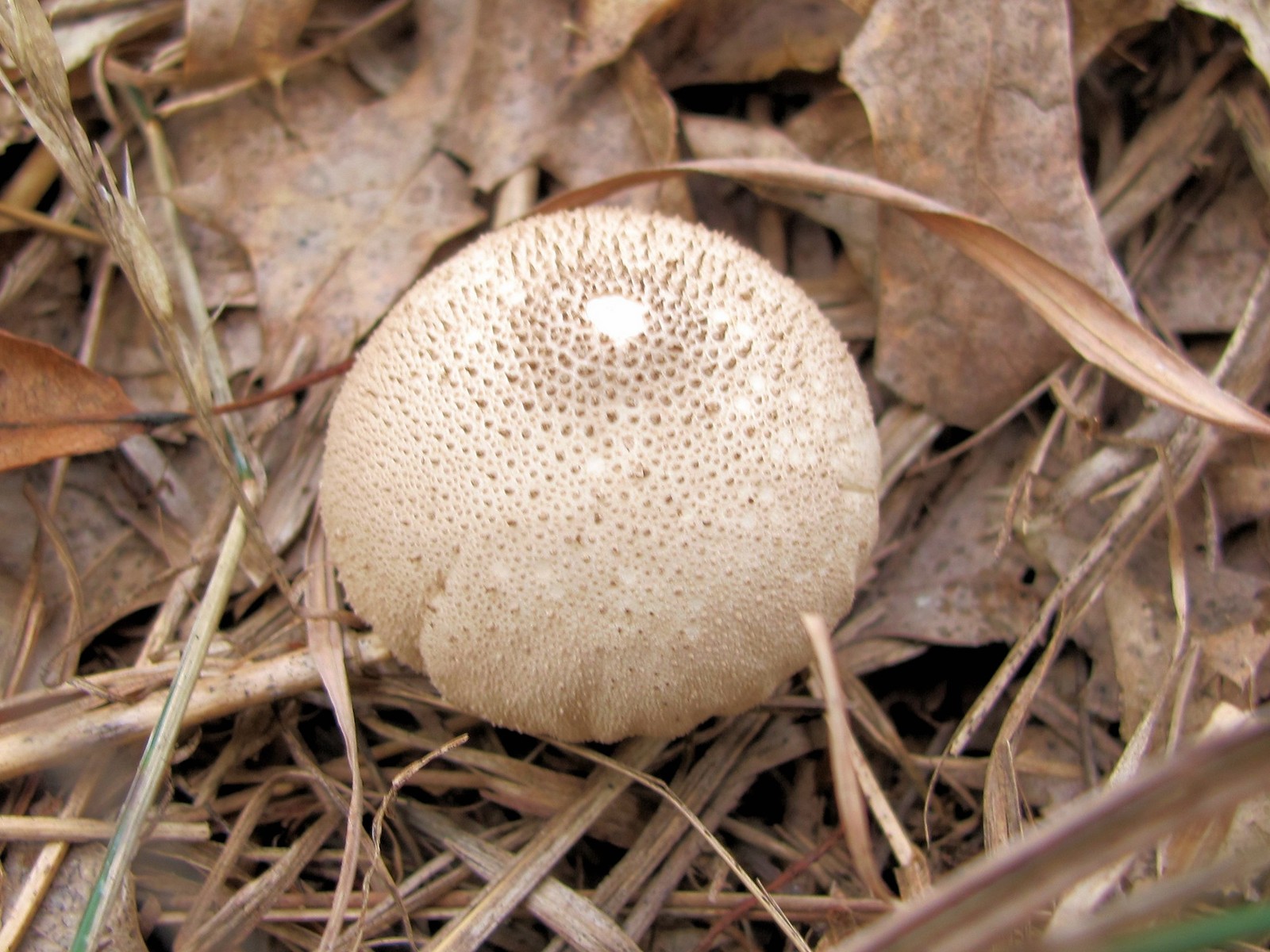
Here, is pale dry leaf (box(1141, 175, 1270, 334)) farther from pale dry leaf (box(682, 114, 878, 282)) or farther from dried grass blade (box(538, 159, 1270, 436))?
pale dry leaf (box(682, 114, 878, 282))

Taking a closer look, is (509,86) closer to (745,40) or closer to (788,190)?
(745,40)

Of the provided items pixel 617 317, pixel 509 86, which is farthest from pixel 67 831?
pixel 509 86

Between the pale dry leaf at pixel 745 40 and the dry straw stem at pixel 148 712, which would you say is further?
the pale dry leaf at pixel 745 40

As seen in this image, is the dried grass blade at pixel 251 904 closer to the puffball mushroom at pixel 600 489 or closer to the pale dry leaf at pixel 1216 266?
the puffball mushroom at pixel 600 489

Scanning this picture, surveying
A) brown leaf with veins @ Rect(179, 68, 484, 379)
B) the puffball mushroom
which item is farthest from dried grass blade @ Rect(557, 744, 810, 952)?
brown leaf with veins @ Rect(179, 68, 484, 379)

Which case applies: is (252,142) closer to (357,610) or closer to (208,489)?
(208,489)

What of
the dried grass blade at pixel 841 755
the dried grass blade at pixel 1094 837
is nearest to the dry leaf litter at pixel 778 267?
the dried grass blade at pixel 841 755
